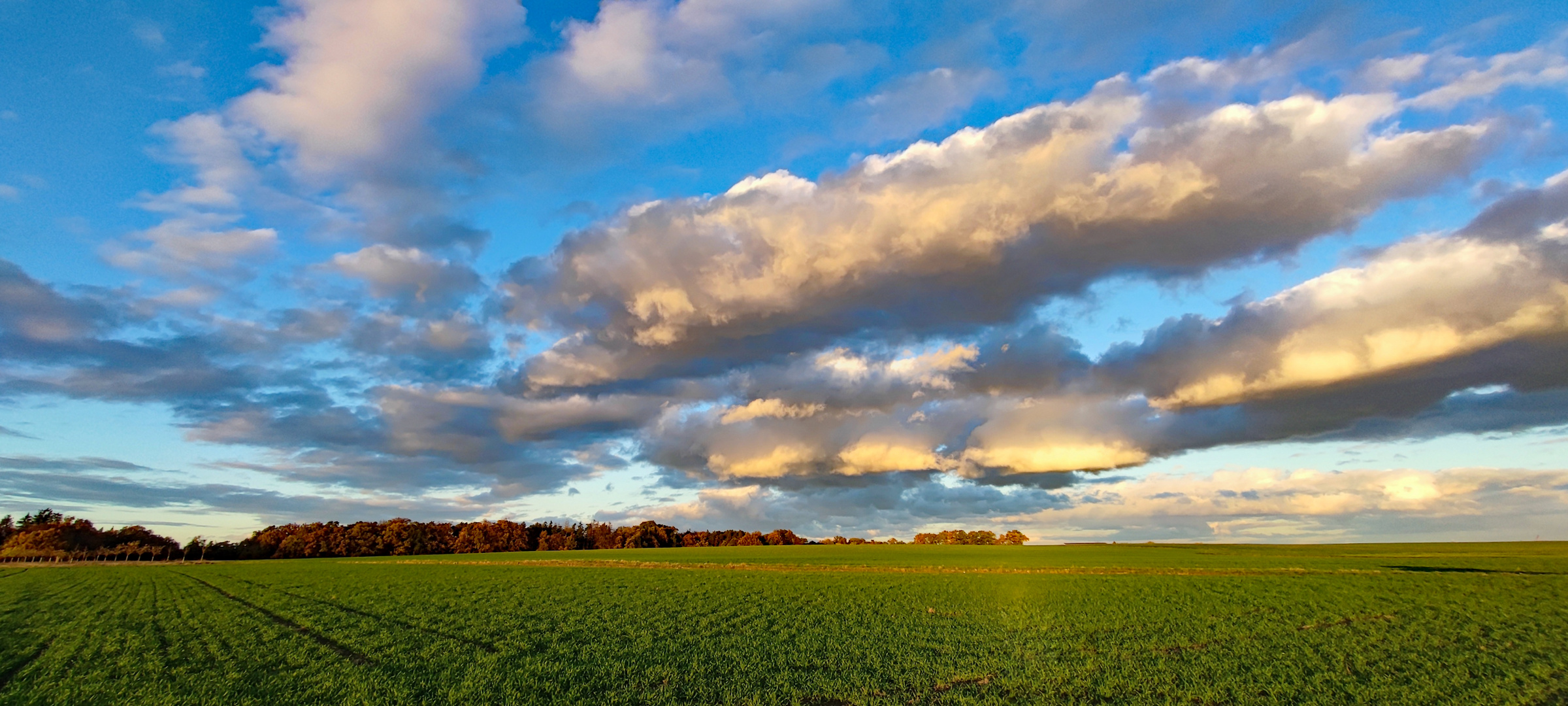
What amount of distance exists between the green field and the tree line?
432 ft

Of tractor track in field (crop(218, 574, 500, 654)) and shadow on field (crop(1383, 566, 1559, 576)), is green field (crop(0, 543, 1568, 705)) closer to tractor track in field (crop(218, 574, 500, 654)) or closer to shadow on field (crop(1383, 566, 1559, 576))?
tractor track in field (crop(218, 574, 500, 654))

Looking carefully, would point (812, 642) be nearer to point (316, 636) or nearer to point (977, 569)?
point (316, 636)

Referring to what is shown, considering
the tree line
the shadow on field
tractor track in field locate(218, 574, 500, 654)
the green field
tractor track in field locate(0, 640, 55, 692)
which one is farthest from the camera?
the tree line

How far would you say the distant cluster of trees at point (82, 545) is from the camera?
169875mm

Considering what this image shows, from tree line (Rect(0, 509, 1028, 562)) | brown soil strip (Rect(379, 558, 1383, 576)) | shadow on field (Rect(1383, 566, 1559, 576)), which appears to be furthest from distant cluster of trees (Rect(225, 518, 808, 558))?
shadow on field (Rect(1383, 566, 1559, 576))

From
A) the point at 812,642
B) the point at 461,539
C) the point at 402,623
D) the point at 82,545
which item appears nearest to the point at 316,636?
the point at 402,623

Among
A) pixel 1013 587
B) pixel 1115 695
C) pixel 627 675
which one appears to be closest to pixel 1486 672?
pixel 1115 695

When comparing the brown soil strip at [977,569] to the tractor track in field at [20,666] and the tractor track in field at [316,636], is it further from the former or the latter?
the tractor track in field at [20,666]

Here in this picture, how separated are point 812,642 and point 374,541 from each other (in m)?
188

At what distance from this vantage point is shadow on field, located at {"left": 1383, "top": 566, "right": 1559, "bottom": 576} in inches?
2304

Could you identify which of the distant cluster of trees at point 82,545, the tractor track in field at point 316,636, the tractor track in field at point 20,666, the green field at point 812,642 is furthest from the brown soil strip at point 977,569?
the distant cluster of trees at point 82,545

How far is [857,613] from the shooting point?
33.8 metres

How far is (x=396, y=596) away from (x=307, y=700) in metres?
29.2

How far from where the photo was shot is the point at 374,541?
586ft
